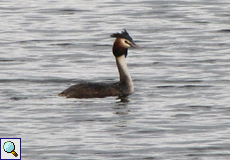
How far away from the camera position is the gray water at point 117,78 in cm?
1220

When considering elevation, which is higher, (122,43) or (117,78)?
(122,43)

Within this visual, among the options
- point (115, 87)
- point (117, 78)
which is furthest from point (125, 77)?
point (117, 78)

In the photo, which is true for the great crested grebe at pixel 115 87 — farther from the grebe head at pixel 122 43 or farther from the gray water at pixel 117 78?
the gray water at pixel 117 78

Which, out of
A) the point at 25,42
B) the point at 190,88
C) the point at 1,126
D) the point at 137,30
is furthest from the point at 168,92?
the point at 137,30

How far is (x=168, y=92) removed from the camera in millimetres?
16547

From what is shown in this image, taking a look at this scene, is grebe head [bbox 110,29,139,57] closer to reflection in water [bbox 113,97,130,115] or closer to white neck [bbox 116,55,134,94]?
white neck [bbox 116,55,134,94]

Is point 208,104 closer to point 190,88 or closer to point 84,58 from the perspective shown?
point 190,88

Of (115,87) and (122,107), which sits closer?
(122,107)

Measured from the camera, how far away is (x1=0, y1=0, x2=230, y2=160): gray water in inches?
480

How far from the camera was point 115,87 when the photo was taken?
53.9ft

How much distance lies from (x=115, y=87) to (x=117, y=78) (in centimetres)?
206

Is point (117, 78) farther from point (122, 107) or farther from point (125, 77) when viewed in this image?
point (122, 107)

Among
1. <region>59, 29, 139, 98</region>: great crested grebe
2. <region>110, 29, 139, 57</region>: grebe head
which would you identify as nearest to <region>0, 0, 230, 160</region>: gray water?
<region>59, 29, 139, 98</region>: great crested grebe

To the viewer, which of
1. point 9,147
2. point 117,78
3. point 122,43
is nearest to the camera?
point 9,147
